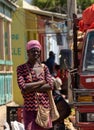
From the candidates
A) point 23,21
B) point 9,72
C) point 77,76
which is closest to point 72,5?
point 23,21

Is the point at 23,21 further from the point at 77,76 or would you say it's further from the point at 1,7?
the point at 77,76

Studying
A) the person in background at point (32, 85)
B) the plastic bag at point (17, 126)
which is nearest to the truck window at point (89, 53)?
the person in background at point (32, 85)

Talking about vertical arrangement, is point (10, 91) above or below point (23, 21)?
below

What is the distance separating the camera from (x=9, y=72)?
15.6m

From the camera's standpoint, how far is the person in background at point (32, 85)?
21.6ft

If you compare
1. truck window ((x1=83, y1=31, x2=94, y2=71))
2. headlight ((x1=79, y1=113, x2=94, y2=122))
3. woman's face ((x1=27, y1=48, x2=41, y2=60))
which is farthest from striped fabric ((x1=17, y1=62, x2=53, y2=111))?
truck window ((x1=83, y1=31, x2=94, y2=71))

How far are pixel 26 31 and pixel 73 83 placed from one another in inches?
432

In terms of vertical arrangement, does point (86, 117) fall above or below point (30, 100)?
below

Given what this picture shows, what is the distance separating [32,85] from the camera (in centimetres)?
654

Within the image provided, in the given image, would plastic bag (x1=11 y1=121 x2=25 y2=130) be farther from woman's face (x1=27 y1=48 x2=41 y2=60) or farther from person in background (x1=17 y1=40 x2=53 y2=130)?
woman's face (x1=27 y1=48 x2=41 y2=60)

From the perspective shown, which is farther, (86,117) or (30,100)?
(86,117)

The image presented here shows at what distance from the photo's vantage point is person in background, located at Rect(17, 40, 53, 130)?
6.57 metres

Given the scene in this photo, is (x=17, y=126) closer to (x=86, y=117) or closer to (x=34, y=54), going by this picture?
(x=86, y=117)

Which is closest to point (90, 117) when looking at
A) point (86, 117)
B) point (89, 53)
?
point (86, 117)
